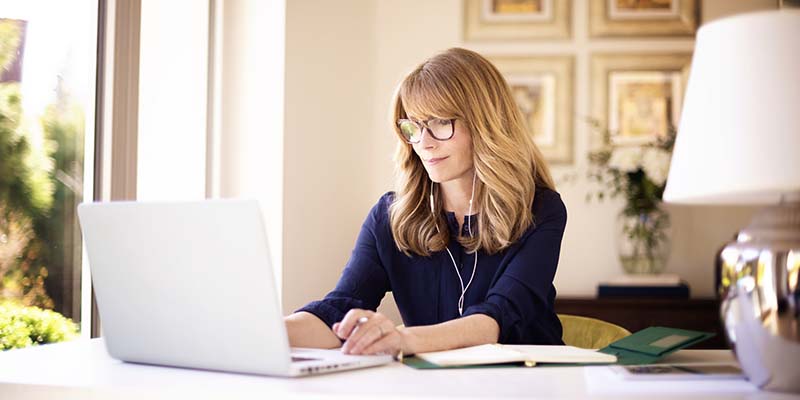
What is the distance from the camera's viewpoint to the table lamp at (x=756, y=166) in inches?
42.8

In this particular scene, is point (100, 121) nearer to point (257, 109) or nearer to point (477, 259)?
point (257, 109)

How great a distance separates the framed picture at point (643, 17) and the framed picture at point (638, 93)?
0.38 ft

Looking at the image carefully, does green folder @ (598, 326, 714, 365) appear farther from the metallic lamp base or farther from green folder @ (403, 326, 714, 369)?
the metallic lamp base

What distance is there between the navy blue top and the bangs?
270 millimetres

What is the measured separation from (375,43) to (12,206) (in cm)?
211

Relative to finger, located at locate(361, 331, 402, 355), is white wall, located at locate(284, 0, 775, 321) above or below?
above

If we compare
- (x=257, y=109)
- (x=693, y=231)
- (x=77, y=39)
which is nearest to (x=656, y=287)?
(x=693, y=231)

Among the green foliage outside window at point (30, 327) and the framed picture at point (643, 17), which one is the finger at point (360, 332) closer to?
the green foliage outside window at point (30, 327)

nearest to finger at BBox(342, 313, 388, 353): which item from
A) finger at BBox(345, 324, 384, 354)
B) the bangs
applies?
A: finger at BBox(345, 324, 384, 354)

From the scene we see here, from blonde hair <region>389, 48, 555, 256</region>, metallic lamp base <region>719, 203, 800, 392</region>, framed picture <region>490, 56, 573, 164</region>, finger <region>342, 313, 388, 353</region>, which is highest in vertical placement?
framed picture <region>490, 56, 573, 164</region>

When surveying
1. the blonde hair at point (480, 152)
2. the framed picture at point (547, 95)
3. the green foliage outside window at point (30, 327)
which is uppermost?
the framed picture at point (547, 95)

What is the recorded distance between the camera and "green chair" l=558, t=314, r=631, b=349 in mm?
2143

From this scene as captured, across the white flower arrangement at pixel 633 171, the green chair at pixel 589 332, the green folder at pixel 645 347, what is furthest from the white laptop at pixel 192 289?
the white flower arrangement at pixel 633 171

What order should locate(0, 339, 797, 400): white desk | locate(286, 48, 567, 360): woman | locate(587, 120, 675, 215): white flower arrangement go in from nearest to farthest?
locate(0, 339, 797, 400): white desk < locate(286, 48, 567, 360): woman < locate(587, 120, 675, 215): white flower arrangement
